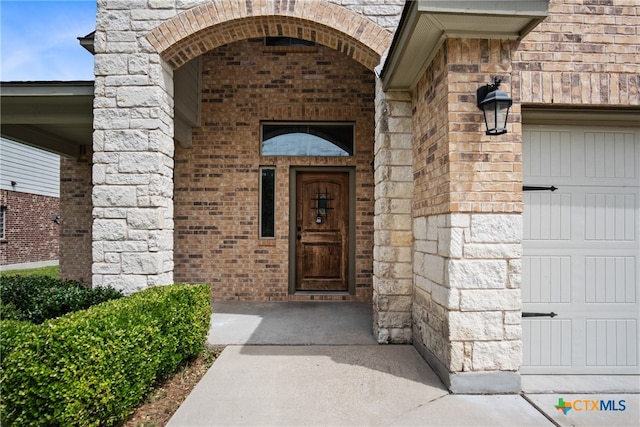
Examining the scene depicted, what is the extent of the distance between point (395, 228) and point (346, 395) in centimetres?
181

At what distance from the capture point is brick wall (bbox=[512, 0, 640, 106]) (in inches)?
119

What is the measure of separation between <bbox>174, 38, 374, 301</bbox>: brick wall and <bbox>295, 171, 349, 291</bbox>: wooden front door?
265 millimetres

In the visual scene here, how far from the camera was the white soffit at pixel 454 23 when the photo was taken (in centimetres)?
254

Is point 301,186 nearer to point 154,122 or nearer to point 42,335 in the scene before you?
point 154,122

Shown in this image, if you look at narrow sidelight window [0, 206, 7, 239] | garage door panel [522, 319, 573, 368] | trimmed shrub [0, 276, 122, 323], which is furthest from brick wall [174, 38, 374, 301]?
narrow sidelight window [0, 206, 7, 239]

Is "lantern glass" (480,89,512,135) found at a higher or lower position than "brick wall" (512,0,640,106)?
lower

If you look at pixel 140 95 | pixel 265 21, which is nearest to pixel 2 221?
pixel 140 95

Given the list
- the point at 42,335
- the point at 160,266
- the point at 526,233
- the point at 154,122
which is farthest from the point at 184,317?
the point at 526,233

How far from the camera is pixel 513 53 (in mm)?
2957

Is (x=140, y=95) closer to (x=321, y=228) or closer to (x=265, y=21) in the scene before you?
(x=265, y=21)

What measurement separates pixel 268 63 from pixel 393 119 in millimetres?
3197

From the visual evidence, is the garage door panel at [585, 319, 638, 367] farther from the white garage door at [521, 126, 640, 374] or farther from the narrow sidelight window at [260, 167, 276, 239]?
the narrow sidelight window at [260, 167, 276, 239]

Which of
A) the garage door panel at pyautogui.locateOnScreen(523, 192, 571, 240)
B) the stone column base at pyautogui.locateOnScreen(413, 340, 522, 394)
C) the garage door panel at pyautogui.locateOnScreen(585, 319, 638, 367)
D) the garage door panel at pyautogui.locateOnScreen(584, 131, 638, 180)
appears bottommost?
the stone column base at pyautogui.locateOnScreen(413, 340, 522, 394)

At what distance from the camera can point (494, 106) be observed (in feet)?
8.81
